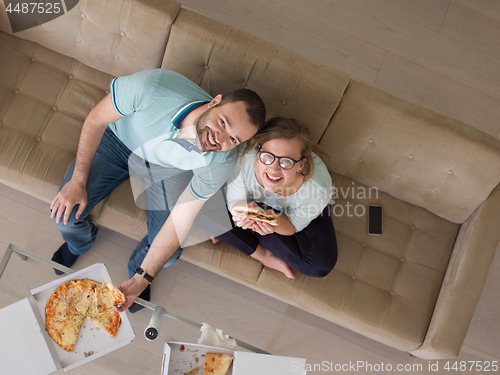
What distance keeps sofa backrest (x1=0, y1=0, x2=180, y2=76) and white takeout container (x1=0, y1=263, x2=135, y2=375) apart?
0.98m

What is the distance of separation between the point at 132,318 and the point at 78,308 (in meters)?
0.20

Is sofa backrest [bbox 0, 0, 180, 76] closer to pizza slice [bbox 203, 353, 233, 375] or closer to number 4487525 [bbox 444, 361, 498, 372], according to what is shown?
pizza slice [bbox 203, 353, 233, 375]

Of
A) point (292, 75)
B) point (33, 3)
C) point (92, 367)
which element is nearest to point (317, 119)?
point (292, 75)

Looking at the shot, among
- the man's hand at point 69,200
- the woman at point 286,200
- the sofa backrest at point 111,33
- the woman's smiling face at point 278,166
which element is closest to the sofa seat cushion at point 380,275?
the woman at point 286,200

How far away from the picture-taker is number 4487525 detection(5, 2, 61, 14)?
1522 mm

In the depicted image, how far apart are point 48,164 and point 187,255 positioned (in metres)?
0.79

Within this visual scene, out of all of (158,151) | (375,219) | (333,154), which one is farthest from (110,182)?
(375,219)

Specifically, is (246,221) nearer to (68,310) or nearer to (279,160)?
(279,160)

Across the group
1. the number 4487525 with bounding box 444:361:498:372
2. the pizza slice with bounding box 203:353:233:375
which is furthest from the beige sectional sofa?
the number 4487525 with bounding box 444:361:498:372

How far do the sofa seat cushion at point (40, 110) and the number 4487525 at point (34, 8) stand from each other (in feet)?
Result: 0.54

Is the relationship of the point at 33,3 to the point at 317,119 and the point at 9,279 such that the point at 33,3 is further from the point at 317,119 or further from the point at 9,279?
the point at 317,119

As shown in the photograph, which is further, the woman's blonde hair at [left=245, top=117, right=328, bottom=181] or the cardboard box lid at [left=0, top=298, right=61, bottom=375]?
the woman's blonde hair at [left=245, top=117, right=328, bottom=181]

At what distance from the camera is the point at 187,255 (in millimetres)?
1643

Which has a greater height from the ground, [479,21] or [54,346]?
[479,21]
